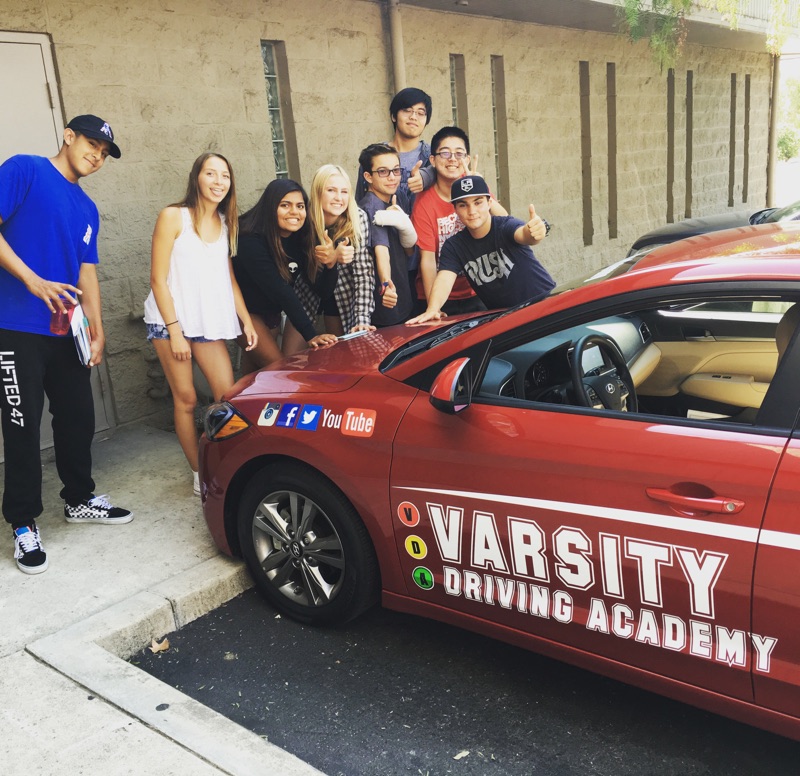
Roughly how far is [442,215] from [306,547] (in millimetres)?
2478

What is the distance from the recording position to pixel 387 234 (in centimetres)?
493

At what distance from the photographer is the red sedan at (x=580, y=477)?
2322 mm

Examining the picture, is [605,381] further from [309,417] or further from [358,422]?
[309,417]

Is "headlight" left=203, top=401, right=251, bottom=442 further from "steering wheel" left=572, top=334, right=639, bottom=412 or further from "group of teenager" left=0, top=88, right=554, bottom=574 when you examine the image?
"steering wheel" left=572, top=334, right=639, bottom=412

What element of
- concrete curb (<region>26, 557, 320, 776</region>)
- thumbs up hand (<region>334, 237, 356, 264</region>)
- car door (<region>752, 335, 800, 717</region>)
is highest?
thumbs up hand (<region>334, 237, 356, 264</region>)

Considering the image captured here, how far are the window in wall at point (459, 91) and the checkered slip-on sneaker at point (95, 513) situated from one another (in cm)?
623

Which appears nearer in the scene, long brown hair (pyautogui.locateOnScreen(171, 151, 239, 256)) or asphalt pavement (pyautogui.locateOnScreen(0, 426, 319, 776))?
asphalt pavement (pyautogui.locateOnScreen(0, 426, 319, 776))

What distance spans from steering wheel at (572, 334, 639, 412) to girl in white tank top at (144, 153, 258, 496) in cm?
212

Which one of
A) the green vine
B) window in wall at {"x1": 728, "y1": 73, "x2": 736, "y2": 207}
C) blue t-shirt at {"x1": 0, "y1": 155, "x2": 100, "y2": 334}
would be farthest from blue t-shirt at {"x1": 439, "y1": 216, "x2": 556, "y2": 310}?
window in wall at {"x1": 728, "y1": 73, "x2": 736, "y2": 207}

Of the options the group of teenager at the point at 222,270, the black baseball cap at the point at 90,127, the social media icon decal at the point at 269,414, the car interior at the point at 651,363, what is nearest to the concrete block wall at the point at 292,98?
the group of teenager at the point at 222,270

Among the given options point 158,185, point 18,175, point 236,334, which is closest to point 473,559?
point 236,334

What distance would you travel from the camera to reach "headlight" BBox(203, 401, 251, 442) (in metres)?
3.54

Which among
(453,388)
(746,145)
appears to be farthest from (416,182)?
(746,145)

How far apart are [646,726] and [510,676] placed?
0.53 meters
